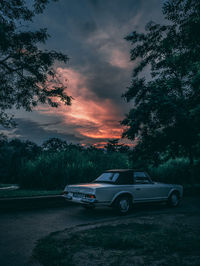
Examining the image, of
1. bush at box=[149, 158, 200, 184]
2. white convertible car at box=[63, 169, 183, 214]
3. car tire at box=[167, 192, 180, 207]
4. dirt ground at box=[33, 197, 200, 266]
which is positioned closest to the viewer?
dirt ground at box=[33, 197, 200, 266]

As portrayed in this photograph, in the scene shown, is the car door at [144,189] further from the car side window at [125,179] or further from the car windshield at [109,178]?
the car windshield at [109,178]

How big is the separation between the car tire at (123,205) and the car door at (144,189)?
407mm

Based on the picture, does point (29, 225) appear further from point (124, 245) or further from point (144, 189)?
point (144, 189)

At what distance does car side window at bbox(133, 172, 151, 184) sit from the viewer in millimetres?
9061

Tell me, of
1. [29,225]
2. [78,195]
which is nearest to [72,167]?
[78,195]

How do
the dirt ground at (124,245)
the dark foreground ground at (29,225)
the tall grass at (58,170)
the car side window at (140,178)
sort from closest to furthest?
the dirt ground at (124,245) < the dark foreground ground at (29,225) < the car side window at (140,178) < the tall grass at (58,170)

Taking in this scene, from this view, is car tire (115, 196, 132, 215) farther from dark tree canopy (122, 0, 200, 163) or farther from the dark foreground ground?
dark tree canopy (122, 0, 200, 163)

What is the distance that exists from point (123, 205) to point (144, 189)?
1206mm

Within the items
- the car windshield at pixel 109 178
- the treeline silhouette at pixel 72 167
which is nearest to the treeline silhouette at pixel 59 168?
the treeline silhouette at pixel 72 167

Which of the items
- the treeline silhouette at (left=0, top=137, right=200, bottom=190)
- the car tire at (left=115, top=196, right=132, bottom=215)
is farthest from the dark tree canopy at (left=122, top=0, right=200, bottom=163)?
the car tire at (left=115, top=196, right=132, bottom=215)

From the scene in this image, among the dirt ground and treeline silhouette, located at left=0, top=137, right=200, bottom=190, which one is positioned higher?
treeline silhouette, located at left=0, top=137, right=200, bottom=190

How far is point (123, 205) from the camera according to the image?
8211mm

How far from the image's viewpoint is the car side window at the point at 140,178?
9.06 metres

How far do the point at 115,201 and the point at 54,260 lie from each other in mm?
4425
